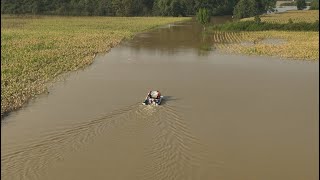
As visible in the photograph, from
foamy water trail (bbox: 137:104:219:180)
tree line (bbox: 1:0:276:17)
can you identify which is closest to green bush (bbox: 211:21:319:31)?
tree line (bbox: 1:0:276:17)

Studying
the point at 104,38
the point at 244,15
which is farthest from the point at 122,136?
the point at 244,15

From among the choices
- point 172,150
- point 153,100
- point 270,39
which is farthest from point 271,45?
point 172,150

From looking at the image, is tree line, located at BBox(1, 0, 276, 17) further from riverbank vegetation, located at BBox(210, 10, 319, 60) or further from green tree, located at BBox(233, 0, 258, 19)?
riverbank vegetation, located at BBox(210, 10, 319, 60)

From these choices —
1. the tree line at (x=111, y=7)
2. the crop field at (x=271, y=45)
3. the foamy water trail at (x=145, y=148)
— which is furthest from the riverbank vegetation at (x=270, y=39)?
the tree line at (x=111, y=7)

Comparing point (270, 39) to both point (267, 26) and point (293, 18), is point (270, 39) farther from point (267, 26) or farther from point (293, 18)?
point (293, 18)

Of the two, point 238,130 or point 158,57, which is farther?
point 158,57

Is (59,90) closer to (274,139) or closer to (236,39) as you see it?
(274,139)

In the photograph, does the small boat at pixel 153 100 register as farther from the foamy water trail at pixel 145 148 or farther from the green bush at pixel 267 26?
the green bush at pixel 267 26
